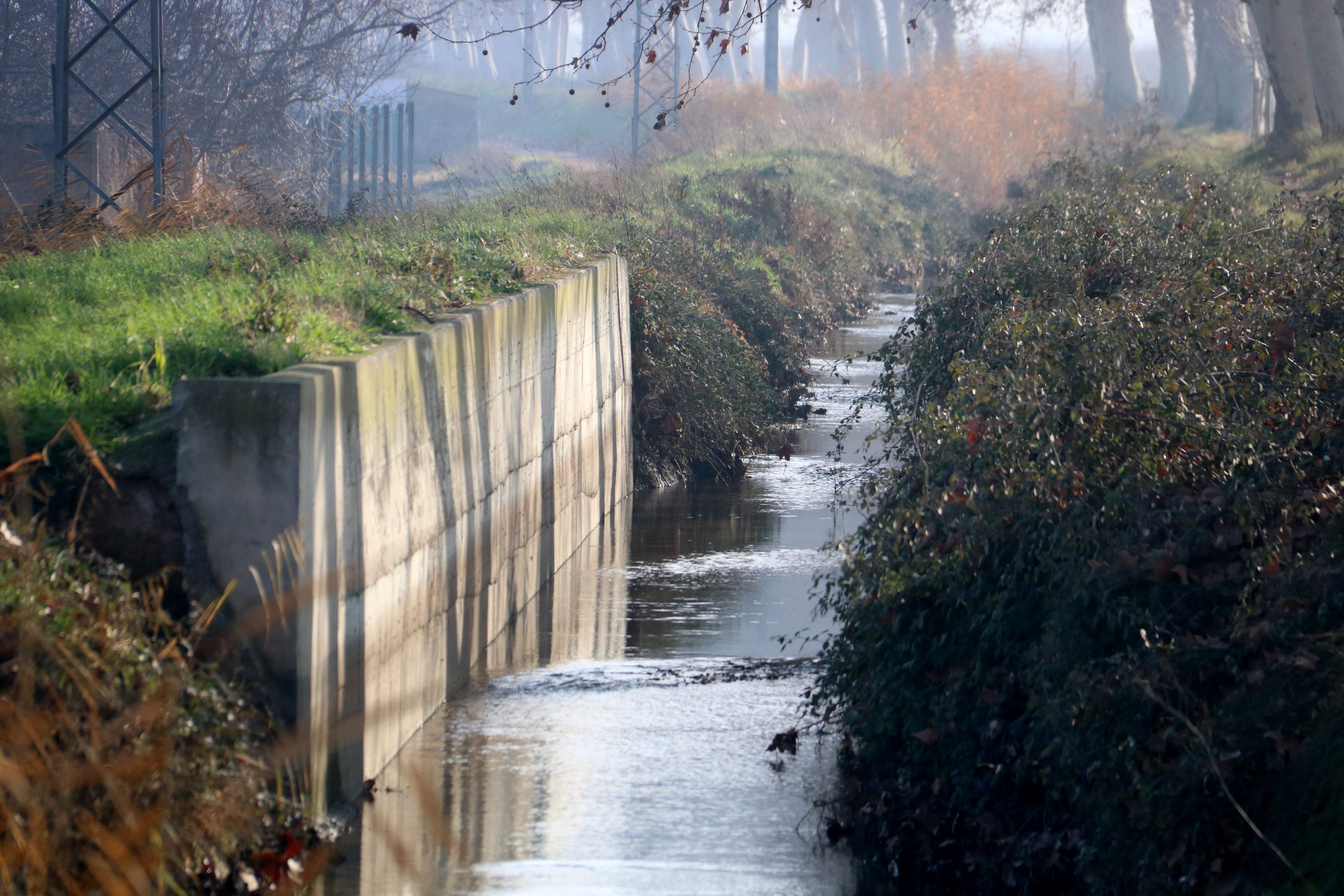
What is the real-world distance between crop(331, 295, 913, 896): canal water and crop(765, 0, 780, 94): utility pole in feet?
123

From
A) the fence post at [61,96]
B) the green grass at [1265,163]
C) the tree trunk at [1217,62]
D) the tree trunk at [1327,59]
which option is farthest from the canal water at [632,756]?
the tree trunk at [1217,62]

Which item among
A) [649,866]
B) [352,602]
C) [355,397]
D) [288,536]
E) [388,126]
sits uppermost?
[388,126]

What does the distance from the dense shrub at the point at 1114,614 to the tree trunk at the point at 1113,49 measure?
4127 centimetres

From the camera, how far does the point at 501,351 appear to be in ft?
28.1

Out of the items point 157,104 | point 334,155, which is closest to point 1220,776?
point 157,104

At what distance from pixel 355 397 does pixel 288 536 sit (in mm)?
783

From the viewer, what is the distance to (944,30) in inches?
2101

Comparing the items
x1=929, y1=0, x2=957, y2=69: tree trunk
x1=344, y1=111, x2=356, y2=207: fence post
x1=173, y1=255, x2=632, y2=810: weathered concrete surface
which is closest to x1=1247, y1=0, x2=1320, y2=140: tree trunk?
x1=344, y1=111, x2=356, y2=207: fence post

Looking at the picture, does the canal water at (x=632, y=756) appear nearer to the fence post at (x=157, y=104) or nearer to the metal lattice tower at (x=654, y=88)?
the fence post at (x=157, y=104)

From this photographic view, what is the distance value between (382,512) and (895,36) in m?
58.3

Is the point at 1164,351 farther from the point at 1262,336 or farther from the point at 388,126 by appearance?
the point at 388,126

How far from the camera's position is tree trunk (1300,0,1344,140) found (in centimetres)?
2217

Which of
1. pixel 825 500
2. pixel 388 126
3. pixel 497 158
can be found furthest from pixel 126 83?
pixel 497 158

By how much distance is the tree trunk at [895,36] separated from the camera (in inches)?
2258
